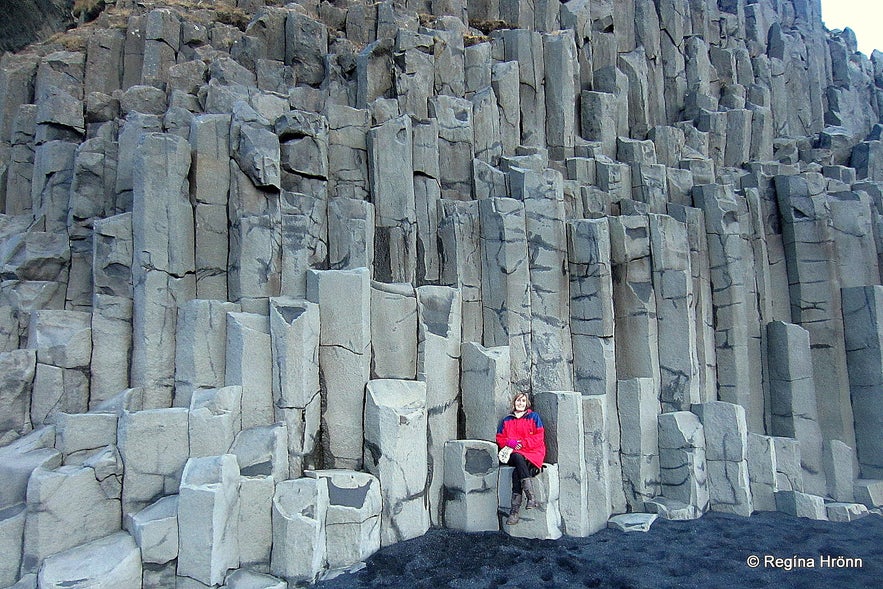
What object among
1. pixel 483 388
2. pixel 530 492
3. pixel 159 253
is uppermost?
pixel 159 253

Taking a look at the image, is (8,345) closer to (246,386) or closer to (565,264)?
(246,386)

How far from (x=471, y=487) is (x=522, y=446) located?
29.7 inches

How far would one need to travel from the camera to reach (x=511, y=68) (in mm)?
10953

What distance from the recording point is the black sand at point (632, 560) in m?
5.71

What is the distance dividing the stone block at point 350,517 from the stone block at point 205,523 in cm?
97

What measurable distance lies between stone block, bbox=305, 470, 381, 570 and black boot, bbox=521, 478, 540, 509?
5.15 feet

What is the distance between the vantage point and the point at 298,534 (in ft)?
18.1

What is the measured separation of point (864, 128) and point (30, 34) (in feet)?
66.0

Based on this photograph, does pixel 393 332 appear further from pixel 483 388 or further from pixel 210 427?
pixel 210 427

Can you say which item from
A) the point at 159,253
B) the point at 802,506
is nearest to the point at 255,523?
the point at 159,253

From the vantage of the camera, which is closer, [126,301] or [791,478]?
[126,301]

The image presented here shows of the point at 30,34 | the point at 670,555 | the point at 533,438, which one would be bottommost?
the point at 670,555

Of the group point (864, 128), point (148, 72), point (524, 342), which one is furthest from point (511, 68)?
point (864, 128)

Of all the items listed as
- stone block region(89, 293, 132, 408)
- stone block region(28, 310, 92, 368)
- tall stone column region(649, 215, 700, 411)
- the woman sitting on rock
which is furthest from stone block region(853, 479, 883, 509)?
stone block region(28, 310, 92, 368)
